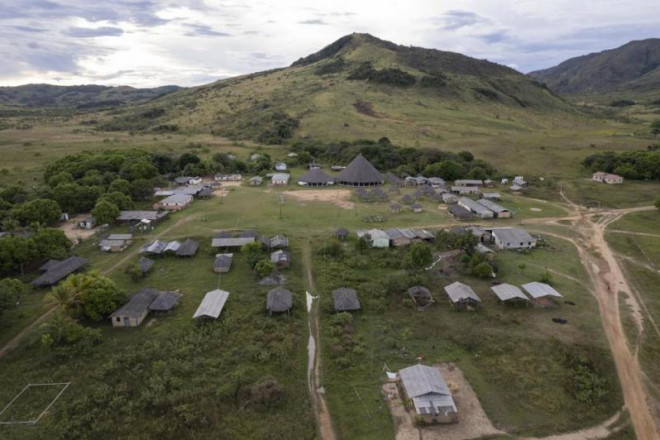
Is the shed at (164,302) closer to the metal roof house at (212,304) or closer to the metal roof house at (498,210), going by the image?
the metal roof house at (212,304)

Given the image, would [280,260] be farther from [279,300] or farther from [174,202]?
[174,202]

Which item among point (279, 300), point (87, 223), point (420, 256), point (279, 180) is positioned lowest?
point (279, 300)

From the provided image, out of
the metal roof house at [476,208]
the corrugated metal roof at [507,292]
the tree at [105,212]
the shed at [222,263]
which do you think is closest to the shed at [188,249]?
the shed at [222,263]

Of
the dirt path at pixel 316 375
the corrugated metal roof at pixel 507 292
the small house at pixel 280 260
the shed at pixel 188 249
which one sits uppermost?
the shed at pixel 188 249

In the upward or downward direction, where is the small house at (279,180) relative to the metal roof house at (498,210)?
upward

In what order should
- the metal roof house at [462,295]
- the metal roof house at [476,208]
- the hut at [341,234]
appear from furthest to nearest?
the metal roof house at [476,208]
the hut at [341,234]
the metal roof house at [462,295]

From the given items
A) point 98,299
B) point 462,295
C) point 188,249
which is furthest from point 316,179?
point 98,299

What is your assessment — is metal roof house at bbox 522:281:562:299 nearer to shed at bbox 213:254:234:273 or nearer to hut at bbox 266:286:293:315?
hut at bbox 266:286:293:315
